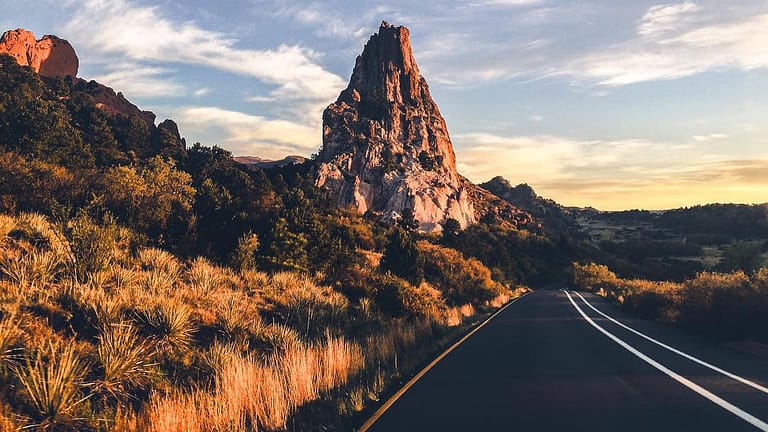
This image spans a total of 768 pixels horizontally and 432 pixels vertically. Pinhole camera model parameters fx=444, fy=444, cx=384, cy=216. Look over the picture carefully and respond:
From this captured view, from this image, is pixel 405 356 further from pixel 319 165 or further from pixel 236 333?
pixel 319 165

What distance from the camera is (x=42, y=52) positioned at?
384 feet

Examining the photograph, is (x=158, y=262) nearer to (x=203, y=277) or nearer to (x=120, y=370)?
(x=203, y=277)

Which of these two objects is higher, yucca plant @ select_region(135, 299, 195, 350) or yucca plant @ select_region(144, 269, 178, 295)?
Result: yucca plant @ select_region(144, 269, 178, 295)

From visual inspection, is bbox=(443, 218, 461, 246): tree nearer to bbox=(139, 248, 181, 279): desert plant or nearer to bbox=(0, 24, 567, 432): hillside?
bbox=(0, 24, 567, 432): hillside

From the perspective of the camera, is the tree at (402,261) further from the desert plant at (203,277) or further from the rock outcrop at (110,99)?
the rock outcrop at (110,99)

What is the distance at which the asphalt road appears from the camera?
5.71m

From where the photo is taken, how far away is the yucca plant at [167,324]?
9.69 metres

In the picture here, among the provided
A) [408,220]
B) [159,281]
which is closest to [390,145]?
[408,220]

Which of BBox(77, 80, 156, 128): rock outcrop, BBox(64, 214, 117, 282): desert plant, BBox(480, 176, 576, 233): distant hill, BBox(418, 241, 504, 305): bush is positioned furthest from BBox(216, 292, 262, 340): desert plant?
BBox(480, 176, 576, 233): distant hill

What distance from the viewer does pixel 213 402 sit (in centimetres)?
642

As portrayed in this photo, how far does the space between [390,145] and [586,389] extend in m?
95.4

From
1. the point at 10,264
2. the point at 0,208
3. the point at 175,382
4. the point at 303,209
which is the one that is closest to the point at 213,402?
the point at 175,382

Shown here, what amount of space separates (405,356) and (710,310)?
11176mm

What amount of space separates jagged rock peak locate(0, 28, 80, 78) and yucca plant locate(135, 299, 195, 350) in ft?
418
